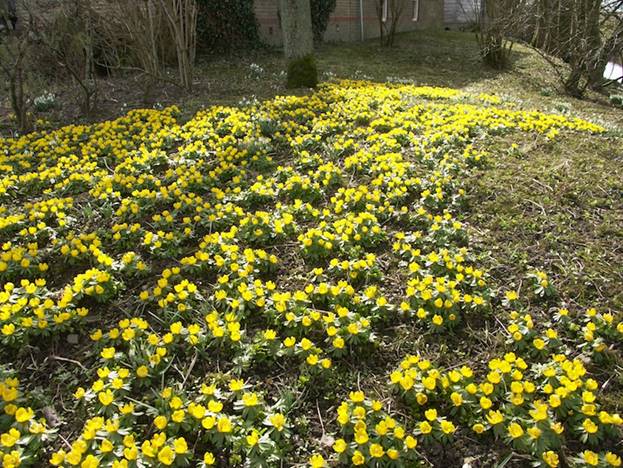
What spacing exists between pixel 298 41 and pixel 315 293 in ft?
19.1

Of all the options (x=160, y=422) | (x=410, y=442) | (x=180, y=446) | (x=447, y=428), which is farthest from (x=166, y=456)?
(x=447, y=428)

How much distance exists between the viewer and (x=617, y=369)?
2719mm

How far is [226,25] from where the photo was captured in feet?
39.7

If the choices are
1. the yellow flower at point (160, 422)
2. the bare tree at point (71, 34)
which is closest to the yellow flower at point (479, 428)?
the yellow flower at point (160, 422)

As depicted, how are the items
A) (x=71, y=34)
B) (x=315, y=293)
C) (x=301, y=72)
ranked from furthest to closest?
(x=301, y=72), (x=71, y=34), (x=315, y=293)

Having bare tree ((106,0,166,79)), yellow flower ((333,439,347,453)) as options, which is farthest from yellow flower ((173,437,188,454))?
bare tree ((106,0,166,79))

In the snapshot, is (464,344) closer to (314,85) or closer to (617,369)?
(617,369)

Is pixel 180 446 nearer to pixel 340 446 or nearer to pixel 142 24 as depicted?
pixel 340 446

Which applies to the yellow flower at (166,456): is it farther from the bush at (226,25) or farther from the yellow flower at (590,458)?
the bush at (226,25)

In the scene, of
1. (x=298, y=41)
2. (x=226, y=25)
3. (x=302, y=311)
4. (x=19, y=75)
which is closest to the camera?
(x=302, y=311)

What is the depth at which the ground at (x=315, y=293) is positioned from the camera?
2.35m

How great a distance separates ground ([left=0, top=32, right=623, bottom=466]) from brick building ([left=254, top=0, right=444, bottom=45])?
9.47m

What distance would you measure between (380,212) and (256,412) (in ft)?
7.35

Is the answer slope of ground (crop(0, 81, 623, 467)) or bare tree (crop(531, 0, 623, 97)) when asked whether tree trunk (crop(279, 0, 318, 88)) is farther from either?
bare tree (crop(531, 0, 623, 97))
